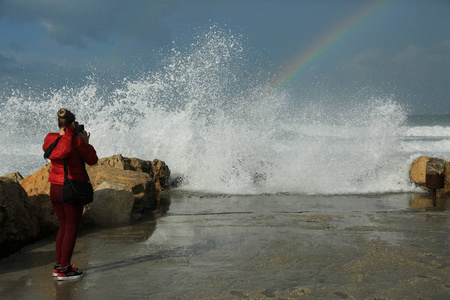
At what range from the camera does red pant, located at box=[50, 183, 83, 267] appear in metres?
4.05

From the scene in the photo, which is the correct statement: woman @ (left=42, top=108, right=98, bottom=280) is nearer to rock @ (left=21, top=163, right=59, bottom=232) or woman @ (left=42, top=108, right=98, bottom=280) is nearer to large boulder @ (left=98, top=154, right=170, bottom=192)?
rock @ (left=21, top=163, right=59, bottom=232)

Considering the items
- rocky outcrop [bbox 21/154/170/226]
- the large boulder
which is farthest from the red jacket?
the large boulder

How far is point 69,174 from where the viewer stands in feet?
13.2

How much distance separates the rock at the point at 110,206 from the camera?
6465 millimetres

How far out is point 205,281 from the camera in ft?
12.7

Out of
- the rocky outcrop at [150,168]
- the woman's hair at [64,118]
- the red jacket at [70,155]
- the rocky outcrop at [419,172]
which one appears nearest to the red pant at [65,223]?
the red jacket at [70,155]

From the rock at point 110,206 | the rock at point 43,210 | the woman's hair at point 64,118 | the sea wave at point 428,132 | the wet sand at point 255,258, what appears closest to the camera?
the wet sand at point 255,258

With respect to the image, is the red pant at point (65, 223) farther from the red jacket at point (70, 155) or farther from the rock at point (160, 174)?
the rock at point (160, 174)

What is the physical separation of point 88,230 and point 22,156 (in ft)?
38.2

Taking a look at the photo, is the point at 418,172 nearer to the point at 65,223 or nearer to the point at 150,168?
the point at 150,168

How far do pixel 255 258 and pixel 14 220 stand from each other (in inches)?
113

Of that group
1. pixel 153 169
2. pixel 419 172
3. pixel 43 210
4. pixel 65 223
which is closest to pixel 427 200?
pixel 419 172

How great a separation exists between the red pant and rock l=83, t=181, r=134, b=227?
7.58 feet

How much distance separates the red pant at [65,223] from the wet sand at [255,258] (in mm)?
240
